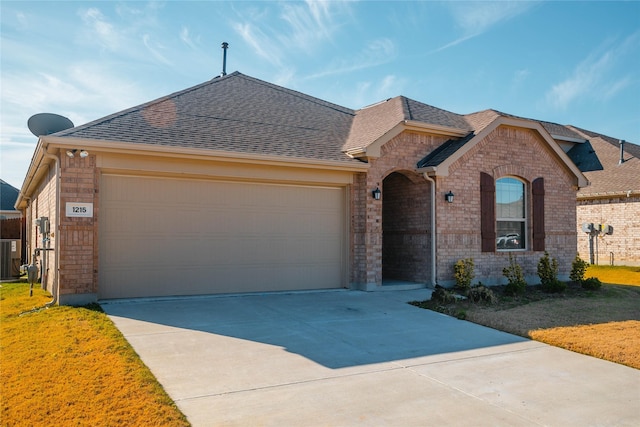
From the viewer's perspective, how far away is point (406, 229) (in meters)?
13.2

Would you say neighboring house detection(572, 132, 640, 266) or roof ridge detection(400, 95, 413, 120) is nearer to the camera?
roof ridge detection(400, 95, 413, 120)

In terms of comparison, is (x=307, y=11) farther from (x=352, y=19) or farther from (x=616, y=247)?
(x=616, y=247)

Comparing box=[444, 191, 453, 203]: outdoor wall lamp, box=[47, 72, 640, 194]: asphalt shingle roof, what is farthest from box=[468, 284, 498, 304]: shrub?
box=[47, 72, 640, 194]: asphalt shingle roof

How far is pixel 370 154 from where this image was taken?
11.6 metres

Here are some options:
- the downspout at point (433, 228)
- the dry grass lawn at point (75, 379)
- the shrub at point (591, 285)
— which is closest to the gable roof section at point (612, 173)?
the shrub at point (591, 285)

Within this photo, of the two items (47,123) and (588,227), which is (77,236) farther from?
(588,227)

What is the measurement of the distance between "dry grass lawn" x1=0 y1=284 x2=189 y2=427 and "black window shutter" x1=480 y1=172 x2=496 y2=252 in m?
9.41

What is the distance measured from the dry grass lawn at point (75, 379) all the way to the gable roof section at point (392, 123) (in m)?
7.04

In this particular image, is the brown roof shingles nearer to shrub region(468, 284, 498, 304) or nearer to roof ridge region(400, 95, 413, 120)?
roof ridge region(400, 95, 413, 120)

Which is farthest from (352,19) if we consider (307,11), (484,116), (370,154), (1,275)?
(1,275)

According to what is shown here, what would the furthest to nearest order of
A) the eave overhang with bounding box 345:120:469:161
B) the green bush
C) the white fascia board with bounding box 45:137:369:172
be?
the green bush → the eave overhang with bounding box 345:120:469:161 → the white fascia board with bounding box 45:137:369:172

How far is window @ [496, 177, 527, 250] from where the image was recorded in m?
13.4

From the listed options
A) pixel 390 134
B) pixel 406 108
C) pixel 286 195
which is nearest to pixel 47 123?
pixel 286 195

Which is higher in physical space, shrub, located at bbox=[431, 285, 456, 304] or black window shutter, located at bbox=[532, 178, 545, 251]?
black window shutter, located at bbox=[532, 178, 545, 251]
